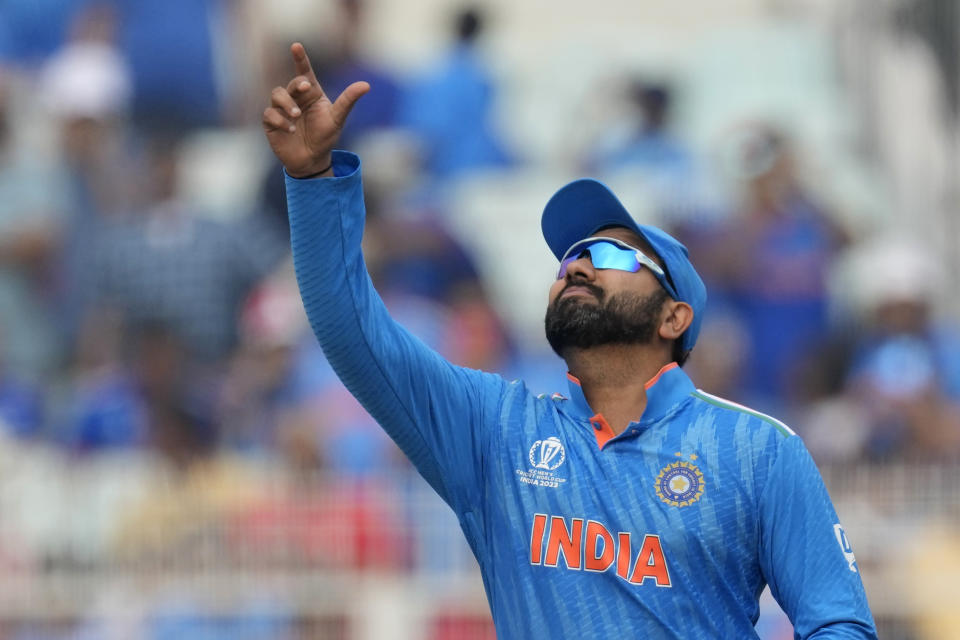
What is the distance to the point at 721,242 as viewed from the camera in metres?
8.82

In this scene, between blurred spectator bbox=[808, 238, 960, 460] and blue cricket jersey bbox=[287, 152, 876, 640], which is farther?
blurred spectator bbox=[808, 238, 960, 460]

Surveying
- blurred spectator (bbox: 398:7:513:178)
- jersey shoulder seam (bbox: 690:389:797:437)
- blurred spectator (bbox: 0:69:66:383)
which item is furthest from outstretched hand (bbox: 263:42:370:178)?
blurred spectator (bbox: 398:7:513:178)

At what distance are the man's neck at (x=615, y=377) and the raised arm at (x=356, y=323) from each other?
196 mm

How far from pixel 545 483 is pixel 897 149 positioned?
27.1ft

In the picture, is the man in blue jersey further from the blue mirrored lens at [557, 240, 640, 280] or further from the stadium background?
the stadium background

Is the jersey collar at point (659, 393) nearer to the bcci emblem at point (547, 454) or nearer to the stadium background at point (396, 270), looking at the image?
the bcci emblem at point (547, 454)

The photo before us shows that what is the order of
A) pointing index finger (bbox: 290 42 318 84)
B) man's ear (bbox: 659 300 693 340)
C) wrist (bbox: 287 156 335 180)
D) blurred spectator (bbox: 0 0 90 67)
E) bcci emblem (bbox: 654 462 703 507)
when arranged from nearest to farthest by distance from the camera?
pointing index finger (bbox: 290 42 318 84), wrist (bbox: 287 156 335 180), bcci emblem (bbox: 654 462 703 507), man's ear (bbox: 659 300 693 340), blurred spectator (bbox: 0 0 90 67)

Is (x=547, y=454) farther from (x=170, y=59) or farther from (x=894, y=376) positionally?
(x=170, y=59)

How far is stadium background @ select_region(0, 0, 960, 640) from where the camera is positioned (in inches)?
269

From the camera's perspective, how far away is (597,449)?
3363mm

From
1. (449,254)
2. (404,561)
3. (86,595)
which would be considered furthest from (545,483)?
(449,254)

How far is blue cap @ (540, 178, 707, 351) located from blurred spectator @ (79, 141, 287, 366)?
5262 millimetres

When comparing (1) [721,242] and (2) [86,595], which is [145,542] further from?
(1) [721,242]

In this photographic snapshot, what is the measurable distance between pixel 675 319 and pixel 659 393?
0.61 feet
